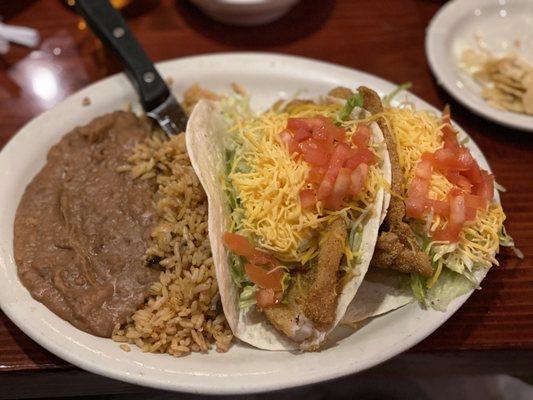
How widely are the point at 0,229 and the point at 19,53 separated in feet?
5.06

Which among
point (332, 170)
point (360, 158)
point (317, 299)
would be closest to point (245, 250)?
point (317, 299)

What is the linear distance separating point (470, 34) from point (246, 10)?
4.85 ft

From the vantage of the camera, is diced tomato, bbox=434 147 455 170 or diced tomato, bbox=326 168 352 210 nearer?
diced tomato, bbox=326 168 352 210

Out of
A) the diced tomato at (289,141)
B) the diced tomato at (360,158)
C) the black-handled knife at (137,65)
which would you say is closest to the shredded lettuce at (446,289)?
the diced tomato at (360,158)

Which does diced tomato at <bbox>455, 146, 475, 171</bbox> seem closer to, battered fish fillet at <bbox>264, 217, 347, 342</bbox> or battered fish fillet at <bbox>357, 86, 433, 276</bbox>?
battered fish fillet at <bbox>357, 86, 433, 276</bbox>

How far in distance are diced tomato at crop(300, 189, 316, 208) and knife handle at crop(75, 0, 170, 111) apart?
1.15 meters

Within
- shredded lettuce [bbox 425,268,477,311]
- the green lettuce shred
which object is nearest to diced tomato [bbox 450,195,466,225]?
shredded lettuce [bbox 425,268,477,311]

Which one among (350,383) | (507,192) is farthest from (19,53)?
(507,192)

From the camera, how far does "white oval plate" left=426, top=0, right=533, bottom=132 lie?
3.16 m

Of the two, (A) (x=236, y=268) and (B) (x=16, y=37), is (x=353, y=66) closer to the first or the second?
(A) (x=236, y=268)

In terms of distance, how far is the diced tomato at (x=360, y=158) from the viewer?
2050 mm

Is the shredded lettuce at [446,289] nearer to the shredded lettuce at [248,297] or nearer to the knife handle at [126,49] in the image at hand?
the shredded lettuce at [248,297]

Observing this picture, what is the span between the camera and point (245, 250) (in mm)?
2117

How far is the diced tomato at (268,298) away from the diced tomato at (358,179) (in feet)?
1.60
